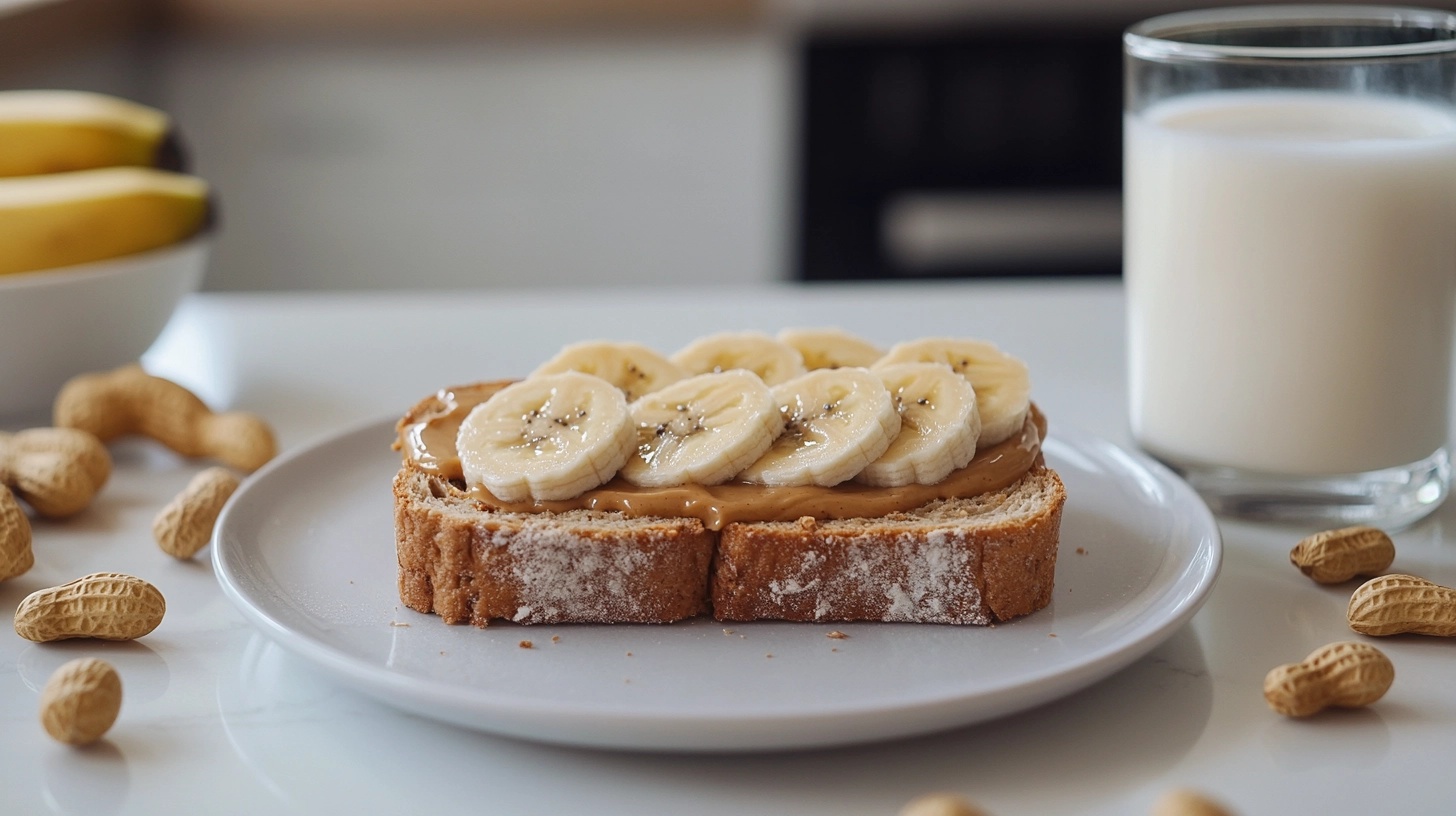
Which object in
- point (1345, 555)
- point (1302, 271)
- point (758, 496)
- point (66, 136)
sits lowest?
point (1345, 555)

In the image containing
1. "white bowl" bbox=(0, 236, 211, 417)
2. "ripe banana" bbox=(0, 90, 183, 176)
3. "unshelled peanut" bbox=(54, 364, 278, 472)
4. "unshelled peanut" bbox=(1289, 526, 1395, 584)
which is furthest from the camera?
"ripe banana" bbox=(0, 90, 183, 176)

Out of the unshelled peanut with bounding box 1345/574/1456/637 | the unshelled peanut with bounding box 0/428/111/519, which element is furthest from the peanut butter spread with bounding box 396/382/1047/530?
the unshelled peanut with bounding box 0/428/111/519

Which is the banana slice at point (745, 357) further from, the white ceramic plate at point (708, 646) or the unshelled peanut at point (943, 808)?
the unshelled peanut at point (943, 808)

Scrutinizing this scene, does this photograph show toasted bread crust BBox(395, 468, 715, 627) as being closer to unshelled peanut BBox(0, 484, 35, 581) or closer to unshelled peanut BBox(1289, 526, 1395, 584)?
unshelled peanut BBox(0, 484, 35, 581)

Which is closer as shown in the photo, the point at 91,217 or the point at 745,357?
the point at 745,357

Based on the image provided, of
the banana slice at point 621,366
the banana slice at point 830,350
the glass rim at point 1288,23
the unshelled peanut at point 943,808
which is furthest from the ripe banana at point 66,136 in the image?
the unshelled peanut at point 943,808

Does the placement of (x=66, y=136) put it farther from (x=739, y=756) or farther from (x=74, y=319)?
(x=739, y=756)

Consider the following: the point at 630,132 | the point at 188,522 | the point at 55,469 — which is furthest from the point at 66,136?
the point at 630,132
